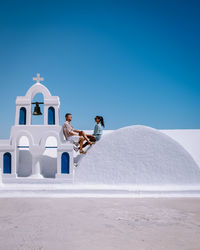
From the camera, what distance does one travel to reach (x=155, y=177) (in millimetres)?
7773

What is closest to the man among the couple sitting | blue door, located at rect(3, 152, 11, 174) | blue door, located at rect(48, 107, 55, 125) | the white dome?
the couple sitting

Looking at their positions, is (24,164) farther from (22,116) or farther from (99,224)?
(99,224)

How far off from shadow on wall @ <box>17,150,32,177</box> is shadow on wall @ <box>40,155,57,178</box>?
0.48 m

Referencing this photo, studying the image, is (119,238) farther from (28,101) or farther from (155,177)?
(28,101)

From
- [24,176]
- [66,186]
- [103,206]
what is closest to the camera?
[103,206]

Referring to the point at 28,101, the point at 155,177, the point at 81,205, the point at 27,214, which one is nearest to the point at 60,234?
the point at 27,214

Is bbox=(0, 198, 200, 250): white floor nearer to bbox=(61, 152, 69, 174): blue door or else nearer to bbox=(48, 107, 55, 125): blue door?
bbox=(61, 152, 69, 174): blue door

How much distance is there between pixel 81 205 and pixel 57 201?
81cm

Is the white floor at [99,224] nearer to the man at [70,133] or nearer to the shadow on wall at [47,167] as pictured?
the shadow on wall at [47,167]

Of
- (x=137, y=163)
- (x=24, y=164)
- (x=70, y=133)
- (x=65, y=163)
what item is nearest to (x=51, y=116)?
(x=70, y=133)

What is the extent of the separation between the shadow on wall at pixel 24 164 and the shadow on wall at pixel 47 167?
48 cm

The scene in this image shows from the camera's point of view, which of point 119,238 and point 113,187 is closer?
point 119,238

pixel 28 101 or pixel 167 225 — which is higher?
pixel 28 101

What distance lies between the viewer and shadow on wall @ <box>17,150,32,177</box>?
27.9 feet
